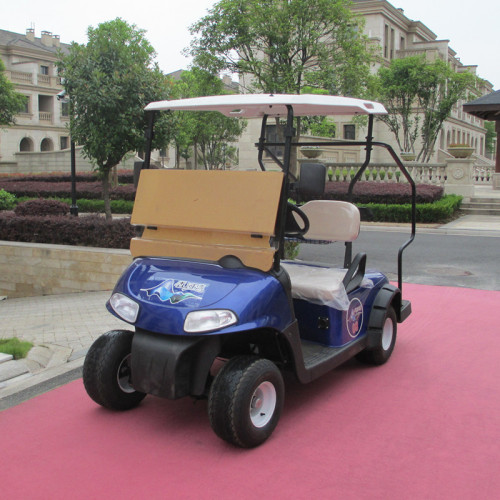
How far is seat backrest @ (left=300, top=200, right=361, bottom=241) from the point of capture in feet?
16.2

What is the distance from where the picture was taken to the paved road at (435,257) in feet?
29.5

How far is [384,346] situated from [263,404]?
1.85 meters

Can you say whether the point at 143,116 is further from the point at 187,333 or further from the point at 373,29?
the point at 373,29

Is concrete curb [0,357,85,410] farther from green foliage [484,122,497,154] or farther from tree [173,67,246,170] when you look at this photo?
green foliage [484,122,497,154]

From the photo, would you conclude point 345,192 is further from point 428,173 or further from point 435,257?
point 435,257

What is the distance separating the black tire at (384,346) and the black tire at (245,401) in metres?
1.52

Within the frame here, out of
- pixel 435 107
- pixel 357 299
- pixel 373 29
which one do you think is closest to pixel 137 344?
pixel 357 299

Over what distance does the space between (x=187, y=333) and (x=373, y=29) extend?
4230 cm

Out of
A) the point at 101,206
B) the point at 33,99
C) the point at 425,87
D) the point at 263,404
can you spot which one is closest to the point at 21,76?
the point at 33,99

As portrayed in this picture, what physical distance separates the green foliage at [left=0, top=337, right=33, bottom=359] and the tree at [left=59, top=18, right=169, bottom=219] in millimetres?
5954

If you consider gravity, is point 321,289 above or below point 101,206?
above

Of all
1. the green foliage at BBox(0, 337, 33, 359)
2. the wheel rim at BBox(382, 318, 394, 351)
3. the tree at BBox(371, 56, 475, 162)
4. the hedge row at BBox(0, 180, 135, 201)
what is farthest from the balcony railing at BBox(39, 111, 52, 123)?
the wheel rim at BBox(382, 318, 394, 351)

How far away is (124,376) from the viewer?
161 inches

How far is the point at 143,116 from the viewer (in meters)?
11.1
